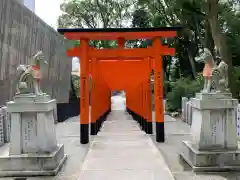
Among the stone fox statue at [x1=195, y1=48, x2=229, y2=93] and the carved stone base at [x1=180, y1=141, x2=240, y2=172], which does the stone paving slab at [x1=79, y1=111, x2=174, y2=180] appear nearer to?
the carved stone base at [x1=180, y1=141, x2=240, y2=172]

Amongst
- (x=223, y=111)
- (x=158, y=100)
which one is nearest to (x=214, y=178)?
(x=223, y=111)

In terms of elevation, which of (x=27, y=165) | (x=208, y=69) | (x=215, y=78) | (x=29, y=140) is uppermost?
(x=208, y=69)

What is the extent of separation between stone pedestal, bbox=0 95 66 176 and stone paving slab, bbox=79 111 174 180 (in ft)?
2.36

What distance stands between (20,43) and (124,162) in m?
8.08

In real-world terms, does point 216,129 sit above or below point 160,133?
above

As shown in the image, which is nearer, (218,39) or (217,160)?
(217,160)

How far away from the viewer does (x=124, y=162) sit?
640cm

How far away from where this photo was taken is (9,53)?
37.5 ft

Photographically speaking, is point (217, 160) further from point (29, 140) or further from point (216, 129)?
point (29, 140)

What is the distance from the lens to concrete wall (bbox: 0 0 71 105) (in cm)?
1103

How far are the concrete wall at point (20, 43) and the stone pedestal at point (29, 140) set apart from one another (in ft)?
18.4

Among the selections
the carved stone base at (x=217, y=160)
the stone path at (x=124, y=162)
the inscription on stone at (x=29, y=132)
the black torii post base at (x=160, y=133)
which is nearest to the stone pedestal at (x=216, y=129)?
the carved stone base at (x=217, y=160)

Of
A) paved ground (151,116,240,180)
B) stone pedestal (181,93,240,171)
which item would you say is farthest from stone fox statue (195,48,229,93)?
paved ground (151,116,240,180)

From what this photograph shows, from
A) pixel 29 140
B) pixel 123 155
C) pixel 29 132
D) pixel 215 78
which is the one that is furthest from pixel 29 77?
pixel 215 78
